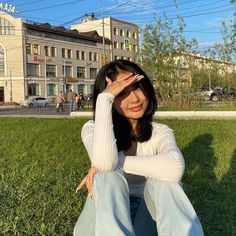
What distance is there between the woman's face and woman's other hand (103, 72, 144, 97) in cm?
2

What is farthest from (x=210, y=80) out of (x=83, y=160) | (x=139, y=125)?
(x=139, y=125)

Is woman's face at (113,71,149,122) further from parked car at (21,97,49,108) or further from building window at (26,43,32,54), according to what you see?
building window at (26,43,32,54)

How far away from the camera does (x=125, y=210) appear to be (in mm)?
2268

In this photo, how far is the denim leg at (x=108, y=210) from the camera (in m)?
2.20

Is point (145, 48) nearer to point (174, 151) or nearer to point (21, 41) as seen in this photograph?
point (174, 151)

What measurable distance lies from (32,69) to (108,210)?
203 ft

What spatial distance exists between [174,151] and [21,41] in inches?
2398

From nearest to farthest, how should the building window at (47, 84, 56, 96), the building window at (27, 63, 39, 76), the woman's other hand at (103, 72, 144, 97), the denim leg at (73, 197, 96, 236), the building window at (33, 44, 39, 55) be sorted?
the denim leg at (73, 197, 96, 236) < the woman's other hand at (103, 72, 144, 97) < the building window at (27, 63, 39, 76) < the building window at (33, 44, 39, 55) < the building window at (47, 84, 56, 96)

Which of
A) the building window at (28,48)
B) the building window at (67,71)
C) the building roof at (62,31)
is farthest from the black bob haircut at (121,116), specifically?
the building window at (67,71)

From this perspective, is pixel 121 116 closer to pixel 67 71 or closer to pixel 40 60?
pixel 40 60

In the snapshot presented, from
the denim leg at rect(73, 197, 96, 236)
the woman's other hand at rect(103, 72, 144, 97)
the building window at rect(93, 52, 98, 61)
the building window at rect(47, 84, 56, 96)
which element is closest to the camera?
the denim leg at rect(73, 197, 96, 236)

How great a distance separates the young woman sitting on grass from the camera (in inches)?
87.8

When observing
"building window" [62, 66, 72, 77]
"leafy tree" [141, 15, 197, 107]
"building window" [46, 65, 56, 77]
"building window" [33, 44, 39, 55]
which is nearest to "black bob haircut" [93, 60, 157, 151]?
"leafy tree" [141, 15, 197, 107]

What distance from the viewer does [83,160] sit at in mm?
6609
